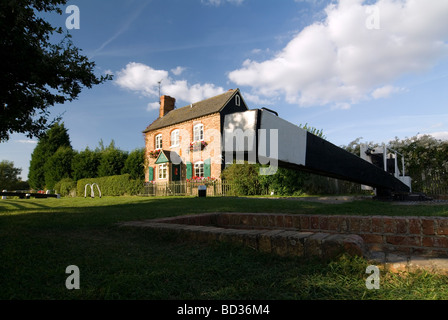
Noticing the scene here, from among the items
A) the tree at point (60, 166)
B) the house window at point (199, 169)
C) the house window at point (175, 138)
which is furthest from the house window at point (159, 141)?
the tree at point (60, 166)

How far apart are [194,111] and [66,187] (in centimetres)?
1879

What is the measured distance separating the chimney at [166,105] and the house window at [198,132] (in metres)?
7.64

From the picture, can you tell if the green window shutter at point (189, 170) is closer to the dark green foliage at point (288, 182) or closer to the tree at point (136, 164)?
the tree at point (136, 164)

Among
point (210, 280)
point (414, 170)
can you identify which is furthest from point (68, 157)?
point (210, 280)

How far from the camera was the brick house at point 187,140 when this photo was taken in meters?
23.3

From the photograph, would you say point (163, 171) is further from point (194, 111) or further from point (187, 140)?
point (194, 111)

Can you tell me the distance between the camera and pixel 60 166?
116ft

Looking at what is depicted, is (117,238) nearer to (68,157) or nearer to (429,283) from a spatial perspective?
(429,283)

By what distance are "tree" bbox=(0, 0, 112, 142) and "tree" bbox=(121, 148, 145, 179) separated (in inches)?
871

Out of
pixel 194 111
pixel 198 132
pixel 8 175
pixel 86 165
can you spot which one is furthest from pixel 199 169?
pixel 8 175

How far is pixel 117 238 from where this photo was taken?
10.8ft

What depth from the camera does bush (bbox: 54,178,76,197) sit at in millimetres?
32281

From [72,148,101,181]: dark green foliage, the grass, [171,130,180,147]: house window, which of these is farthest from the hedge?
the grass
